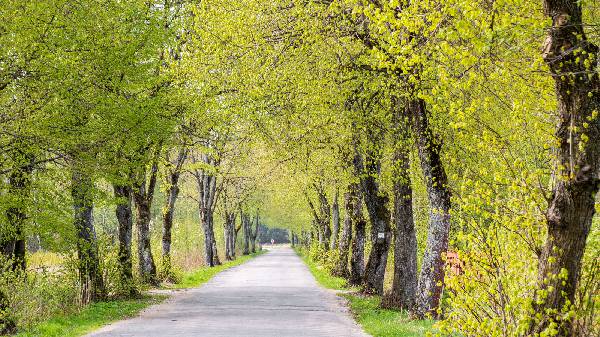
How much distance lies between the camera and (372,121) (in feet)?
61.3

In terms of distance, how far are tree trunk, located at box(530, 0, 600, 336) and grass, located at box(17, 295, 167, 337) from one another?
10.2 m

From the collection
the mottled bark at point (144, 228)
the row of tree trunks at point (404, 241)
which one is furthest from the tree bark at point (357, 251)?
the row of tree trunks at point (404, 241)

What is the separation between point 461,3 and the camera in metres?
7.25

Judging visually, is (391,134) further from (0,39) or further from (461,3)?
(461,3)

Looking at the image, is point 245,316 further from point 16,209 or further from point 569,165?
point 569,165

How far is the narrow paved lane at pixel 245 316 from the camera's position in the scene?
46.6 feet

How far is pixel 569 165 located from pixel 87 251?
15.9 meters

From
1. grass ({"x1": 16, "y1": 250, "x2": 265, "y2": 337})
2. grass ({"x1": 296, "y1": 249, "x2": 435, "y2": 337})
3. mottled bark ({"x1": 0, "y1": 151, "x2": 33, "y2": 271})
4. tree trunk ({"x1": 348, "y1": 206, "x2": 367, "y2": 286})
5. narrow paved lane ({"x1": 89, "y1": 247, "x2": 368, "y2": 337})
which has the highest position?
mottled bark ({"x1": 0, "y1": 151, "x2": 33, "y2": 271})

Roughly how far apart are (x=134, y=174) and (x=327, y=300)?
7628 millimetres

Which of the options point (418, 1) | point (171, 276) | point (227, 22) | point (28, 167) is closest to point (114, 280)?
point (28, 167)

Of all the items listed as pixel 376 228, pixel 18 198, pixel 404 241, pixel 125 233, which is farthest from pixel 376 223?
pixel 18 198

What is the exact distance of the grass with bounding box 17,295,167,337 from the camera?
14.5 metres

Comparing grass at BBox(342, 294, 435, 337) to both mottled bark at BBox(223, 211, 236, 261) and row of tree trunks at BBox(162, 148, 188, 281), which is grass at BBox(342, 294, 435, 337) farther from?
mottled bark at BBox(223, 211, 236, 261)

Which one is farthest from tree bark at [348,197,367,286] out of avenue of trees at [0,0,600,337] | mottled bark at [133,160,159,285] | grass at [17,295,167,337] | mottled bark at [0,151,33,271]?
mottled bark at [0,151,33,271]
